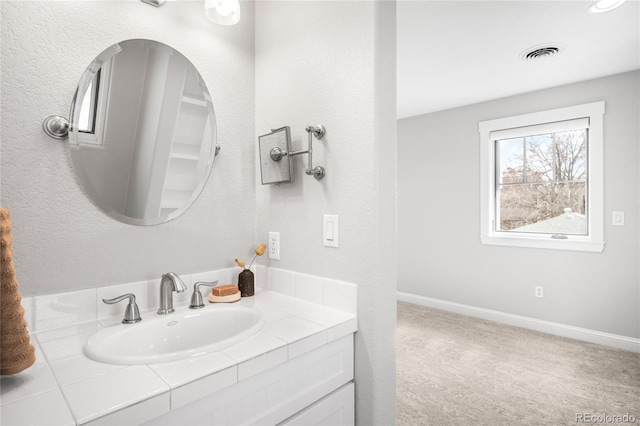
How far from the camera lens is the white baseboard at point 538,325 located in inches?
114

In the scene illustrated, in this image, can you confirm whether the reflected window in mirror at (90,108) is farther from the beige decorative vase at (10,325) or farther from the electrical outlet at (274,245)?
the electrical outlet at (274,245)

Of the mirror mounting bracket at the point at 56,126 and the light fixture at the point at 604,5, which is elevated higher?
the light fixture at the point at 604,5

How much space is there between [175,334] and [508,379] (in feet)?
7.44

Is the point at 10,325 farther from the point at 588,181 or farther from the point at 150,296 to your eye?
the point at 588,181

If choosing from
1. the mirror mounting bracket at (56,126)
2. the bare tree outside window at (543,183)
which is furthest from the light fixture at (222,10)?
the bare tree outside window at (543,183)

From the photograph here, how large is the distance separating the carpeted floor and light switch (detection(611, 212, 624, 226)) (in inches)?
41.5

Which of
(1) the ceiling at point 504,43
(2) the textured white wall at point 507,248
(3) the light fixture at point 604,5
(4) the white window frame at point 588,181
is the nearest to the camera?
(3) the light fixture at point 604,5

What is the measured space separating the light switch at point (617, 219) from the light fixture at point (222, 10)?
3282mm

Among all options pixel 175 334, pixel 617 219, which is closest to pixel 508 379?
pixel 617 219

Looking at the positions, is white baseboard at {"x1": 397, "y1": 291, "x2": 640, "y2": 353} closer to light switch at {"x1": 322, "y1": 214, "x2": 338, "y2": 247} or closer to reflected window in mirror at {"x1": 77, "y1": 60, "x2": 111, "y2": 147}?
light switch at {"x1": 322, "y1": 214, "x2": 338, "y2": 247}

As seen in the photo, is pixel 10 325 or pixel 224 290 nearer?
pixel 10 325

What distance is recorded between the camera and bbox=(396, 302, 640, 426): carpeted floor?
2000mm

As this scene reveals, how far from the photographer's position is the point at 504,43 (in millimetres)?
2355

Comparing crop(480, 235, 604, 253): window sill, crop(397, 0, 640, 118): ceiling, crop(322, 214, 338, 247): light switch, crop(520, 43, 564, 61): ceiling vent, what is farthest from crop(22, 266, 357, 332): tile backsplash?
crop(480, 235, 604, 253): window sill
